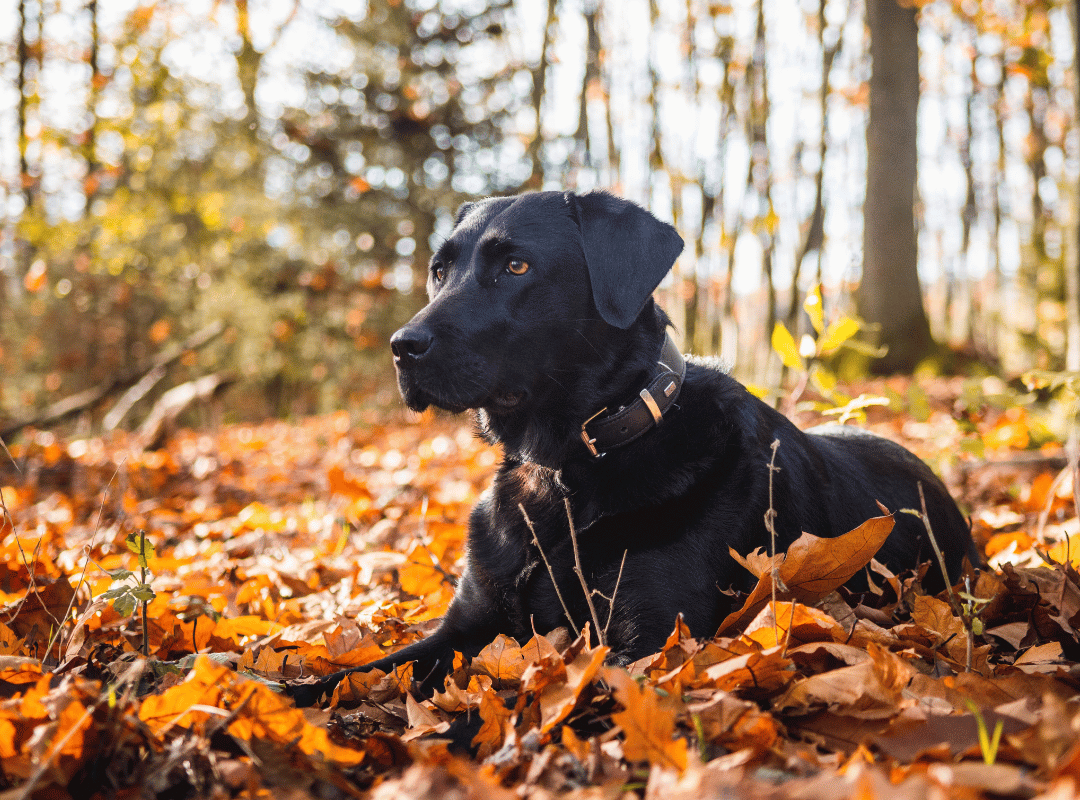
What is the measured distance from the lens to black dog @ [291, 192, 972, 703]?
7.17 feet

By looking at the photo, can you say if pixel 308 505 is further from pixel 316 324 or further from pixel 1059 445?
pixel 316 324

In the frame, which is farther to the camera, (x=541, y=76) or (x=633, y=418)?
(x=541, y=76)

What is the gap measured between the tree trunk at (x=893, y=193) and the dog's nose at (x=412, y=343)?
31.1 ft

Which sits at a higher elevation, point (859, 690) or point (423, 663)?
point (859, 690)

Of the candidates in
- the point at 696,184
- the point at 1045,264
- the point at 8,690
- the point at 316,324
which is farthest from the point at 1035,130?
the point at 8,690

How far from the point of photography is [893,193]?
1056cm

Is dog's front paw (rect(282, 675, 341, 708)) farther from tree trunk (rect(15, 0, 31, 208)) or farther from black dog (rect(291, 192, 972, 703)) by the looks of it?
tree trunk (rect(15, 0, 31, 208))

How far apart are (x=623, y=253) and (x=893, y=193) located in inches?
378

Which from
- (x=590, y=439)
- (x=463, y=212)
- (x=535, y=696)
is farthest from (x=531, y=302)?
(x=535, y=696)

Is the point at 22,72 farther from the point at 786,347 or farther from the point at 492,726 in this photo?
the point at 492,726

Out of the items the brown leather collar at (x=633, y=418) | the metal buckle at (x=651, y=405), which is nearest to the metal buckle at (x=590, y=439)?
the brown leather collar at (x=633, y=418)

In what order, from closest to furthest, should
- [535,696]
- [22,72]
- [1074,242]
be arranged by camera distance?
[535,696] → [1074,242] → [22,72]

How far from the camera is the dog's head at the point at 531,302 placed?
2375mm

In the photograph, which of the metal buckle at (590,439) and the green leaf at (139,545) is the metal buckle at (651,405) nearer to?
the metal buckle at (590,439)
